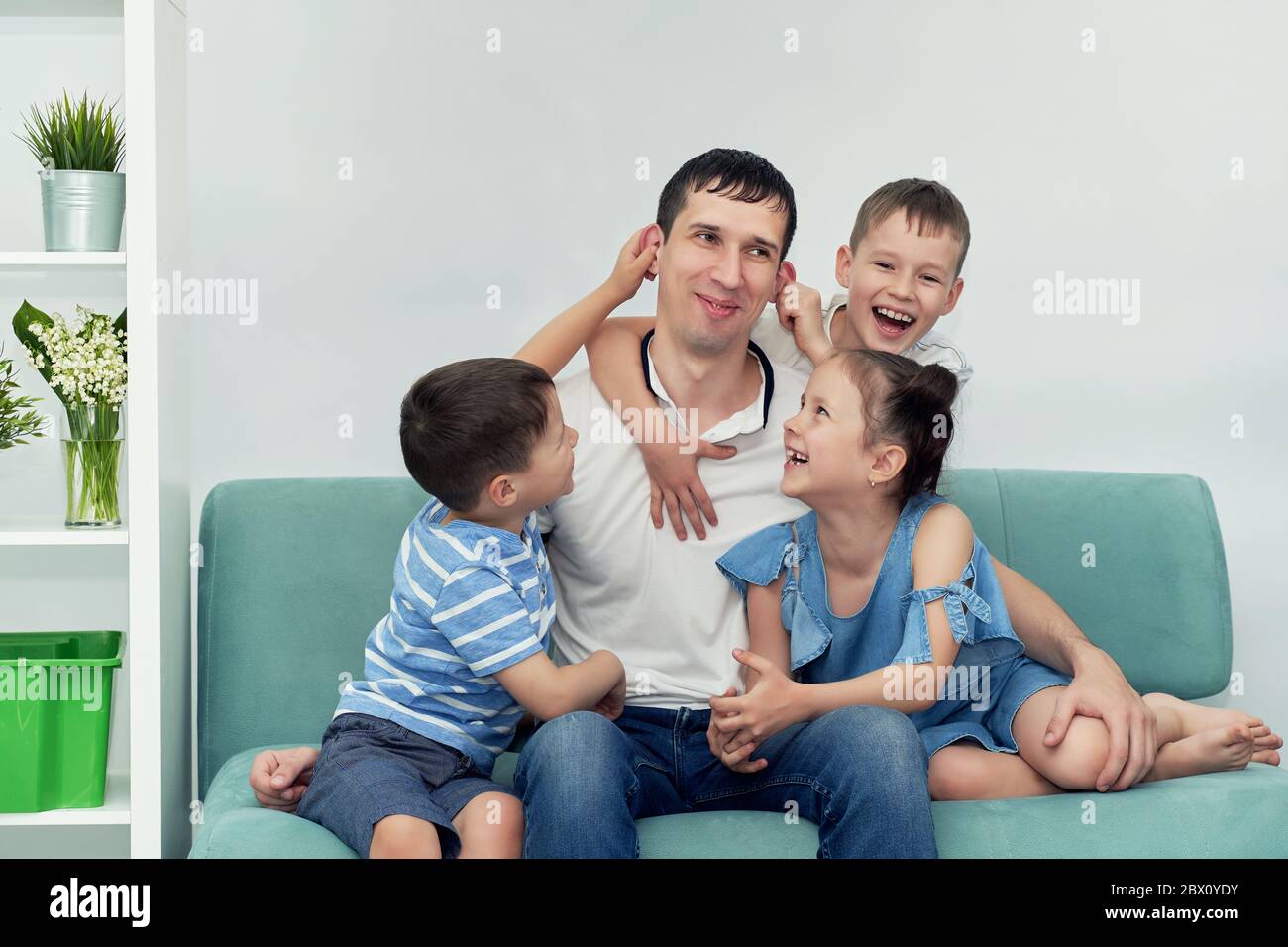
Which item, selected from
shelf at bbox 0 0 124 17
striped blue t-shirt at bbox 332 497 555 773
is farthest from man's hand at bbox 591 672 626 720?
shelf at bbox 0 0 124 17

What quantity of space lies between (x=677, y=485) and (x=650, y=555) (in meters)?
0.12

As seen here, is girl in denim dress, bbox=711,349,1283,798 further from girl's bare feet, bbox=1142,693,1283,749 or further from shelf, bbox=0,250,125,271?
shelf, bbox=0,250,125,271

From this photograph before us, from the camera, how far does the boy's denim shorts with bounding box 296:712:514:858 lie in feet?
5.21

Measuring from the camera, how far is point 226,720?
81.2 inches

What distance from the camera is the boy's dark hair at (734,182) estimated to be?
1988 mm

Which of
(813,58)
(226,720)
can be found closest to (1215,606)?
(813,58)

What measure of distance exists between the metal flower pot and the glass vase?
10.6 inches

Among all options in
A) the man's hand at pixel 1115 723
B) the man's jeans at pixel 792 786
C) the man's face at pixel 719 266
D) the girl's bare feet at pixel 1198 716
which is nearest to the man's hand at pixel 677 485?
the man's face at pixel 719 266

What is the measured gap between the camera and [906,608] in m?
1.84

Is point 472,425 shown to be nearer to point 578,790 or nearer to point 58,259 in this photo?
point 578,790

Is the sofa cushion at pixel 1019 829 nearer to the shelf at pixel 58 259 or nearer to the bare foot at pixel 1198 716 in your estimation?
the bare foot at pixel 1198 716
